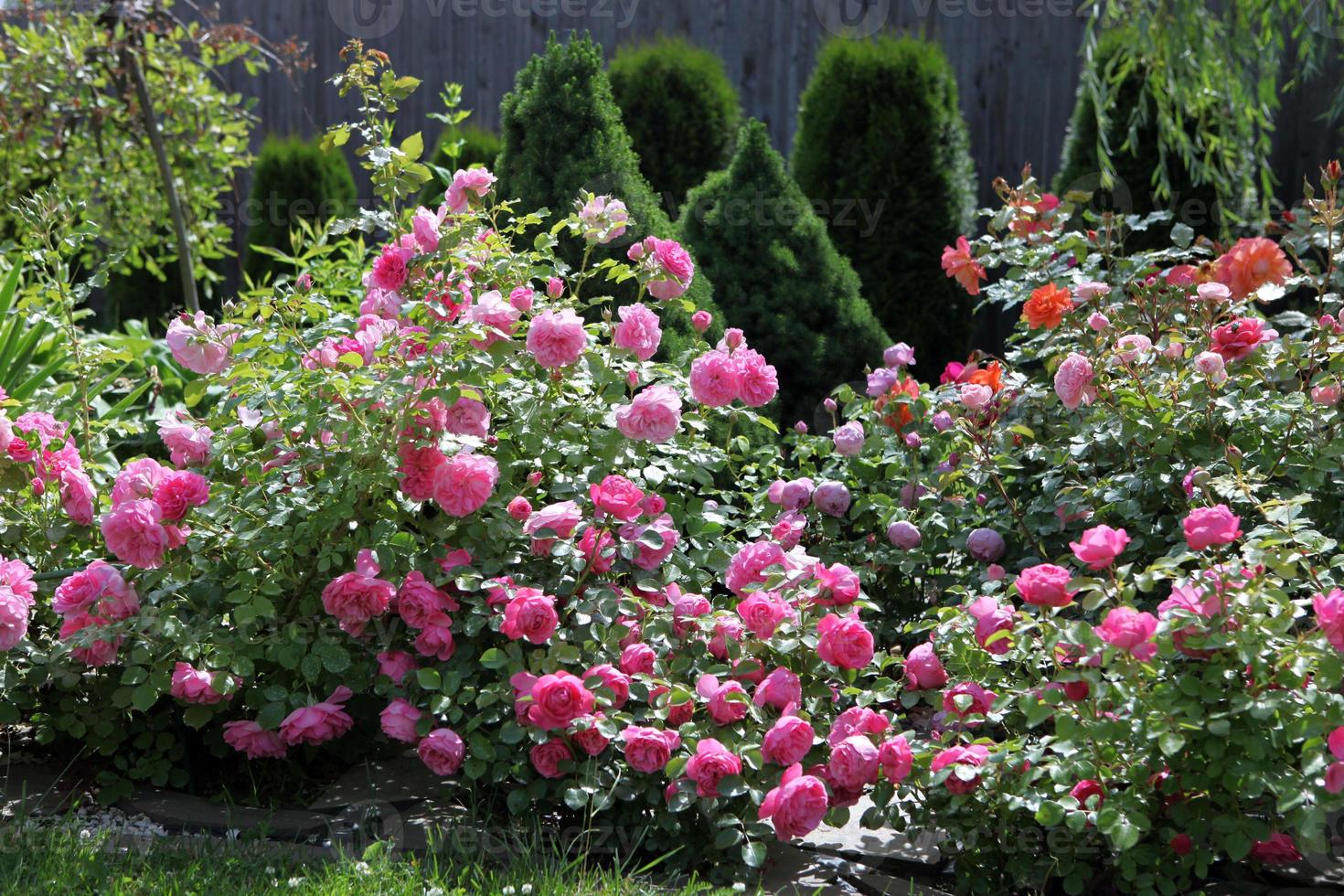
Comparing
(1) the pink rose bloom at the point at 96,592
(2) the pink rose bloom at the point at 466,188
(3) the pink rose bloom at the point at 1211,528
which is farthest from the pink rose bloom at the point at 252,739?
(3) the pink rose bloom at the point at 1211,528

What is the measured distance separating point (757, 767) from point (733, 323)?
6.90 ft

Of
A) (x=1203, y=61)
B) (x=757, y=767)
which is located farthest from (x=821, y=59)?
(x=757, y=767)

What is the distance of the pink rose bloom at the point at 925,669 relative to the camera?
2.11 m

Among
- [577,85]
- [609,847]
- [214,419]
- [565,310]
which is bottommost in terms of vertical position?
[609,847]

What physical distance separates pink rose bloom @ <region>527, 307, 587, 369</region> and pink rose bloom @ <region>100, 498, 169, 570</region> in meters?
0.71

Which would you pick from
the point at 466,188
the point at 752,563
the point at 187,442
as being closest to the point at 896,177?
the point at 466,188

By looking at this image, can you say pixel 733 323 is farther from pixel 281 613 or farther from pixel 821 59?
pixel 821 59

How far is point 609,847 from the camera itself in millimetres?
2041

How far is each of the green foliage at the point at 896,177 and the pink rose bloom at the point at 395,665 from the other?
405 cm

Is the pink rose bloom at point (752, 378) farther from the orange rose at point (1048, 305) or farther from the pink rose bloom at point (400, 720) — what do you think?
the pink rose bloom at point (400, 720)

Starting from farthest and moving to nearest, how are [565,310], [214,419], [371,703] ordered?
[214,419]
[371,703]
[565,310]

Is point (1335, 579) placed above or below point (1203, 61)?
below

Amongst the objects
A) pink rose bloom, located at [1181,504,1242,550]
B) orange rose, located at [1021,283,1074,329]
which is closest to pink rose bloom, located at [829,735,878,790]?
pink rose bloom, located at [1181,504,1242,550]

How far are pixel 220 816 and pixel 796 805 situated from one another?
1.07 meters
